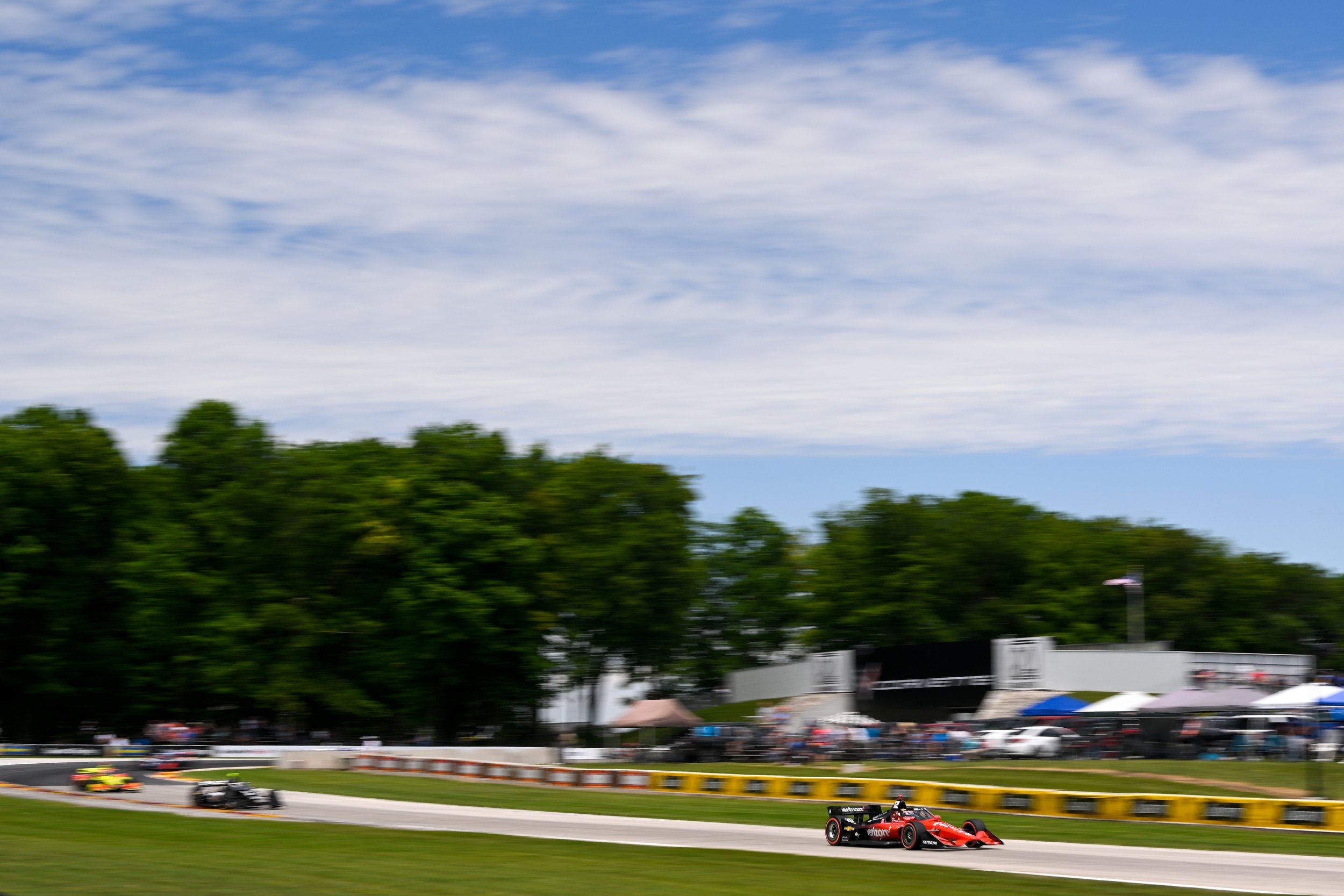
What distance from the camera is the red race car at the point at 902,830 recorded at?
2275cm

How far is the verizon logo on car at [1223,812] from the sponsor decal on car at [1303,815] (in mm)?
831

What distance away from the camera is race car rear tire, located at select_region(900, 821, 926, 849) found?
22750 mm

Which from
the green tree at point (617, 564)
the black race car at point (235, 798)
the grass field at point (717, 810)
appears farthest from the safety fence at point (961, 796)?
the green tree at point (617, 564)

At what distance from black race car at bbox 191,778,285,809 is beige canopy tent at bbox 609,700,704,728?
21524mm

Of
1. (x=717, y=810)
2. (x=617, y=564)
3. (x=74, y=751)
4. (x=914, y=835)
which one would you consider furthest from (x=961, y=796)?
(x=617, y=564)

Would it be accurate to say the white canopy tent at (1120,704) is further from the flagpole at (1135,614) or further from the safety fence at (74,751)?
the safety fence at (74,751)

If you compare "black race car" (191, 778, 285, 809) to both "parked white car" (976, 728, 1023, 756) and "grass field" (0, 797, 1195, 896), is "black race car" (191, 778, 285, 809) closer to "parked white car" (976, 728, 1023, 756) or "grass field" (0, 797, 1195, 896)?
"grass field" (0, 797, 1195, 896)

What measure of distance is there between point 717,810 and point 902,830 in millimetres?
9320

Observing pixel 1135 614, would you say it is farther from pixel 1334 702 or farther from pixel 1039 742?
pixel 1334 702

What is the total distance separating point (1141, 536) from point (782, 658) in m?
22.3

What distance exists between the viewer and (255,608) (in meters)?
62.5

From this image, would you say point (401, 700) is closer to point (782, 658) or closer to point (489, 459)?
point (489, 459)

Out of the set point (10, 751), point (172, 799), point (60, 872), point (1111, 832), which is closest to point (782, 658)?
point (10, 751)

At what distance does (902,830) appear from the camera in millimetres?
23000
